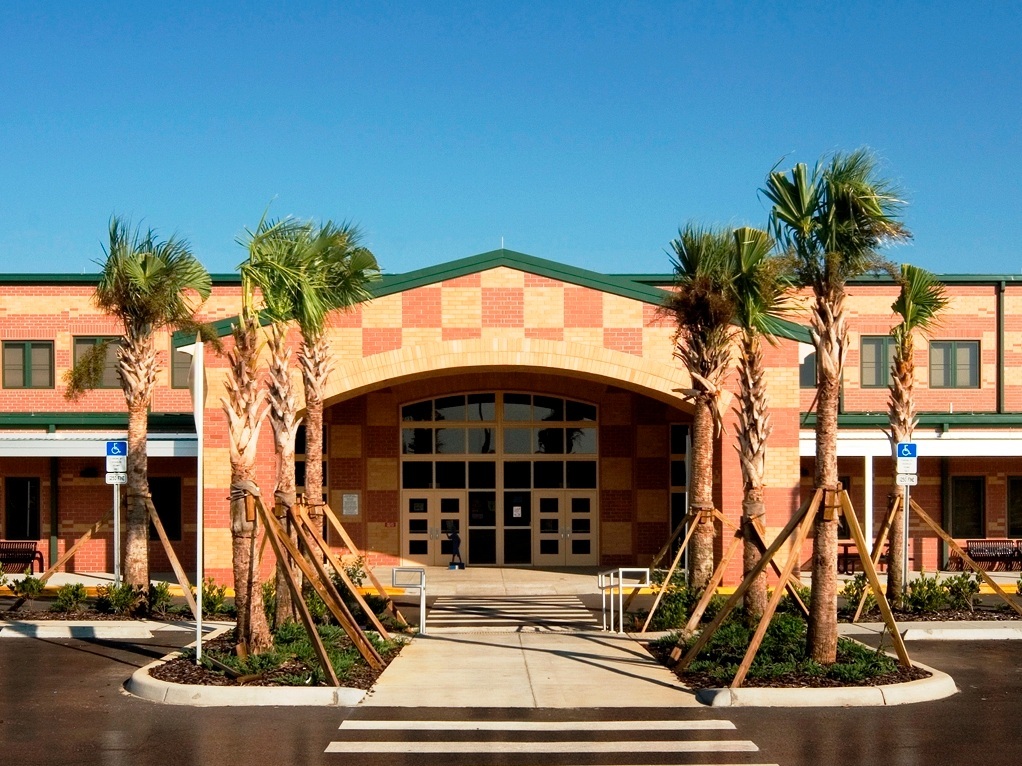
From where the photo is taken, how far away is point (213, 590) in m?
18.9

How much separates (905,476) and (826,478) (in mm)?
5832

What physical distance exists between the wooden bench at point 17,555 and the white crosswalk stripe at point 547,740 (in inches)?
691

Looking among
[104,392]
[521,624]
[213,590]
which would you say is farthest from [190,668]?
[104,392]

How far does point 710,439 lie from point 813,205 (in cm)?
551

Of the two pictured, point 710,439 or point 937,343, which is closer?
point 710,439

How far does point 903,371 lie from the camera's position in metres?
20.0

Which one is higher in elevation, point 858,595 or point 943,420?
point 943,420

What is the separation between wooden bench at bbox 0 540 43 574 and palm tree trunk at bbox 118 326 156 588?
834 centimetres

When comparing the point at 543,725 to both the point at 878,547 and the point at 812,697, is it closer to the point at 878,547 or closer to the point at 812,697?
the point at 812,697

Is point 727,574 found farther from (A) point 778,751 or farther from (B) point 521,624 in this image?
(A) point 778,751

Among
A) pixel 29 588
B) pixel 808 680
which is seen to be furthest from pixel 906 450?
pixel 29 588

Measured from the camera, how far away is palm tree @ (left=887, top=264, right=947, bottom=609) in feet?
62.9

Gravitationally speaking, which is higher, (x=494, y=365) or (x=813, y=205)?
(x=813, y=205)

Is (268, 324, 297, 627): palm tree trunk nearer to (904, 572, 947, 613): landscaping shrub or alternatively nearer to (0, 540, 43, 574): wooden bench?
(904, 572, 947, 613): landscaping shrub
